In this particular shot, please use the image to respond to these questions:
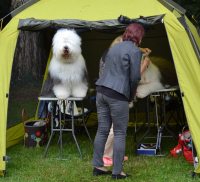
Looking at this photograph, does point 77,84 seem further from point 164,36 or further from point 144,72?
point 164,36

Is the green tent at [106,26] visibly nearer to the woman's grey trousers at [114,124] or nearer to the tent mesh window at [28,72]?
the woman's grey trousers at [114,124]

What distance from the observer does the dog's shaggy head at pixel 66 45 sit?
393cm

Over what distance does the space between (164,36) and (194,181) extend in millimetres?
3243

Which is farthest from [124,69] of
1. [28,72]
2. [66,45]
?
[28,72]

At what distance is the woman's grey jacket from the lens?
2992 mm

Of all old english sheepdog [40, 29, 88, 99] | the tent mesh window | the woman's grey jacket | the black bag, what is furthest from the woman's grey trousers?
the tent mesh window

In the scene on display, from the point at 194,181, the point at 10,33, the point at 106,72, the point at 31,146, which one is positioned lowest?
the point at 31,146

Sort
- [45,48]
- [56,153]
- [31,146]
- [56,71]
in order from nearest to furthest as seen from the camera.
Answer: [56,71], [56,153], [31,146], [45,48]

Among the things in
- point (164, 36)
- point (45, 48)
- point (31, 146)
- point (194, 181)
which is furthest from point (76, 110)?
point (194, 181)

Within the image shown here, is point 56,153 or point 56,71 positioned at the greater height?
point 56,71

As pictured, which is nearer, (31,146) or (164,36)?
(31,146)

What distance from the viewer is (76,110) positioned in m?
5.35

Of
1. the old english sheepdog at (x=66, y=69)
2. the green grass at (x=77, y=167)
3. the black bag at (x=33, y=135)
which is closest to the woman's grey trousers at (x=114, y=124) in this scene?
the green grass at (x=77, y=167)

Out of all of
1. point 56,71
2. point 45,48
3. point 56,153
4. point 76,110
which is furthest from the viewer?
point 45,48
